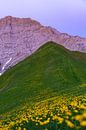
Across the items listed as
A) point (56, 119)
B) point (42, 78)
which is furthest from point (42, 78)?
point (56, 119)

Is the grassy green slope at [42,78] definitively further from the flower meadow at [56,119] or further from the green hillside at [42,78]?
the flower meadow at [56,119]

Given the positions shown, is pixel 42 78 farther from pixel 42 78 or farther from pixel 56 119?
pixel 56 119

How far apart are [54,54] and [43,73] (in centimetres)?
2339

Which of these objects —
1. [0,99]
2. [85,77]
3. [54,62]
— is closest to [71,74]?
[85,77]

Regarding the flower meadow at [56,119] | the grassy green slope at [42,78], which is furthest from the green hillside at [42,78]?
the flower meadow at [56,119]

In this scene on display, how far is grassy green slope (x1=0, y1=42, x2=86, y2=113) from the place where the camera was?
73438 millimetres

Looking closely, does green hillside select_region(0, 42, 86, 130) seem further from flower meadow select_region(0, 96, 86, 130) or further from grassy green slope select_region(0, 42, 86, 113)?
flower meadow select_region(0, 96, 86, 130)

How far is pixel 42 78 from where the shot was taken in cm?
9400

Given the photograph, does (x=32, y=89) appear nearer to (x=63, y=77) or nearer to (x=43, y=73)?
(x=63, y=77)

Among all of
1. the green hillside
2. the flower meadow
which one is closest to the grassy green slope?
the green hillside

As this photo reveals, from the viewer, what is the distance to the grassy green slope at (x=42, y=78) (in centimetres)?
7344

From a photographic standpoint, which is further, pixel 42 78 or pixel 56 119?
pixel 42 78

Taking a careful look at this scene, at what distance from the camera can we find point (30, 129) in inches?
610

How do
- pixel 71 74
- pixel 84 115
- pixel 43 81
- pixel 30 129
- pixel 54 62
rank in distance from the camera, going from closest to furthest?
pixel 84 115, pixel 30 129, pixel 43 81, pixel 71 74, pixel 54 62
